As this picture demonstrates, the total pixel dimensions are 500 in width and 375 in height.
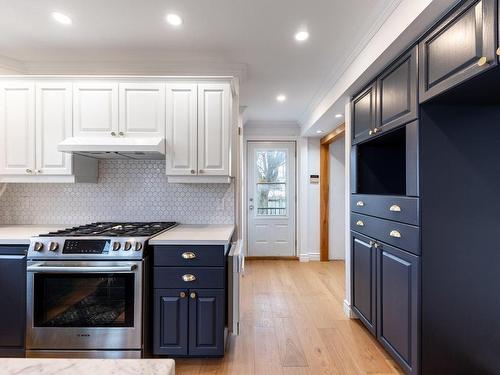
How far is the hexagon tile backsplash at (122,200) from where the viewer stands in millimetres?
2879

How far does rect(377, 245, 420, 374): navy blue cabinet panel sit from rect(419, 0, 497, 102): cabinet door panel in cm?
101

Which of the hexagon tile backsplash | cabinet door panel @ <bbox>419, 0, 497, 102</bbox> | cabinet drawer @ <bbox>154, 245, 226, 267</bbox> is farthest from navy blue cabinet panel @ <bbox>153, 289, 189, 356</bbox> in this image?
cabinet door panel @ <bbox>419, 0, 497, 102</bbox>

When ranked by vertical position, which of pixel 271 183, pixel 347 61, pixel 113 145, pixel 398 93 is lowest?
pixel 271 183

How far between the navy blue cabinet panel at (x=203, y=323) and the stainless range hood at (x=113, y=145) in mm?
1154

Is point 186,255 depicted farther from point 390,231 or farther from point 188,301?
point 390,231

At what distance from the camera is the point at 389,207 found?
2082 millimetres

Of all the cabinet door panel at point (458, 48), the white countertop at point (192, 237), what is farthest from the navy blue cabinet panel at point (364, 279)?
the cabinet door panel at point (458, 48)

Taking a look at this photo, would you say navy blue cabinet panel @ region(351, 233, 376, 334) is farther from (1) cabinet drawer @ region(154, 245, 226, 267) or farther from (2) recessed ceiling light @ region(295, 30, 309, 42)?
(2) recessed ceiling light @ region(295, 30, 309, 42)

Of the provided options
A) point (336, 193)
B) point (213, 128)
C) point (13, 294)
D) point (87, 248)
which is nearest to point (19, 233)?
point (13, 294)

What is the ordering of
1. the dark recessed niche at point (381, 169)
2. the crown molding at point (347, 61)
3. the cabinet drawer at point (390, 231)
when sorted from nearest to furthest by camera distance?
the cabinet drawer at point (390, 231), the crown molding at point (347, 61), the dark recessed niche at point (381, 169)

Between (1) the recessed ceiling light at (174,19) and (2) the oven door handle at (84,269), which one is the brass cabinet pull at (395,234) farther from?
(1) the recessed ceiling light at (174,19)

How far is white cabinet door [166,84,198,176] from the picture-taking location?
2553 millimetres

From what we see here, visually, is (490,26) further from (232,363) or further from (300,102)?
(300,102)

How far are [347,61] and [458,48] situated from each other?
1.31 metres
